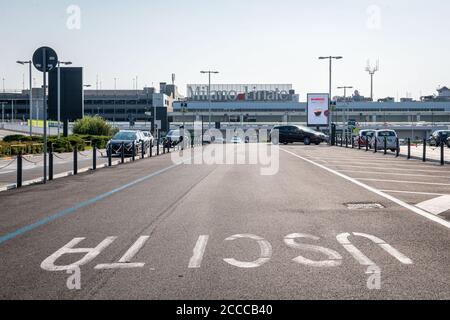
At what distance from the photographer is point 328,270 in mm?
6293

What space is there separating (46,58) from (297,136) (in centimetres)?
4291

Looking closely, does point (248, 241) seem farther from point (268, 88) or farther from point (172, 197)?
point (268, 88)

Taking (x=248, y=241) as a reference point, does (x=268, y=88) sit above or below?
above

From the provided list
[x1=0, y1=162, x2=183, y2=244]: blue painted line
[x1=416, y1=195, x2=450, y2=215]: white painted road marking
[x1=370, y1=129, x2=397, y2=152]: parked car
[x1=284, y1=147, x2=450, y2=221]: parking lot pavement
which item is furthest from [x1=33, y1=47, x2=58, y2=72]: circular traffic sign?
[x1=370, y1=129, x2=397, y2=152]: parked car

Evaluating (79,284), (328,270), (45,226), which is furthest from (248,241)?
(45,226)

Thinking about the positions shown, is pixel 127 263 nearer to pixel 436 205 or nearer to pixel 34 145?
pixel 436 205

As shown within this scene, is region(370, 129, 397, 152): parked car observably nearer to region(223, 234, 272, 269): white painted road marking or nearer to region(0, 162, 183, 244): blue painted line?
region(0, 162, 183, 244): blue painted line

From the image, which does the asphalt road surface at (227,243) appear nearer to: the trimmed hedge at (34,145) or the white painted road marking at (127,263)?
the white painted road marking at (127,263)

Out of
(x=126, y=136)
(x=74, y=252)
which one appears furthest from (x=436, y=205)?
(x=126, y=136)

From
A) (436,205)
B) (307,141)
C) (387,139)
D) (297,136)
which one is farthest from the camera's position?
(297,136)

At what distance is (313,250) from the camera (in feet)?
24.0

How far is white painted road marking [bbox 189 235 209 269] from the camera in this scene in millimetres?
6570

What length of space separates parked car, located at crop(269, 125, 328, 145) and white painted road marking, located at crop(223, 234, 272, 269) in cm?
5040
